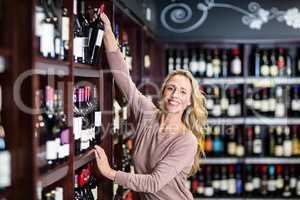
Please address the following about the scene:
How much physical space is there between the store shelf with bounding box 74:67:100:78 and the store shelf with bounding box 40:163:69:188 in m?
0.50

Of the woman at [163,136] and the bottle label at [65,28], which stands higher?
the bottle label at [65,28]

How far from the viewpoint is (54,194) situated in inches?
72.1

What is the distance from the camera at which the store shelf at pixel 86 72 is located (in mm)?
2180

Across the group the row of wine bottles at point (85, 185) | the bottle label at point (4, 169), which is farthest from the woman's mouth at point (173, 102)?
the bottle label at point (4, 169)

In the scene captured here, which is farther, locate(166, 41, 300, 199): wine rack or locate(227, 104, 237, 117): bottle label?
locate(227, 104, 237, 117): bottle label

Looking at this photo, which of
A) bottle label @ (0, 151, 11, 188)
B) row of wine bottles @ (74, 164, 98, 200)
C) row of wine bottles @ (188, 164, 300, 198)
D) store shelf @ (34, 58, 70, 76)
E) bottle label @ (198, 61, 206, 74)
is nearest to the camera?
bottle label @ (0, 151, 11, 188)

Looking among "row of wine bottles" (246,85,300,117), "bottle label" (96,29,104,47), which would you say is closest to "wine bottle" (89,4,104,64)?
"bottle label" (96,29,104,47)

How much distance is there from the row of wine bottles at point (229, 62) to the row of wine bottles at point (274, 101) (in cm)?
17

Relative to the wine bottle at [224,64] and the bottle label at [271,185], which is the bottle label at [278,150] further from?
the wine bottle at [224,64]

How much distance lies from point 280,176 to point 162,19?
212cm

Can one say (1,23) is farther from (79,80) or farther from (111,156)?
(111,156)

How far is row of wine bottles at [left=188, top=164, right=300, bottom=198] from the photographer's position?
4.79 m

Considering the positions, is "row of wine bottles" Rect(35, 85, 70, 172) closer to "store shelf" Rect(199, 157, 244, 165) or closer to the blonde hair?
the blonde hair

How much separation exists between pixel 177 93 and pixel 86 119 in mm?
518
